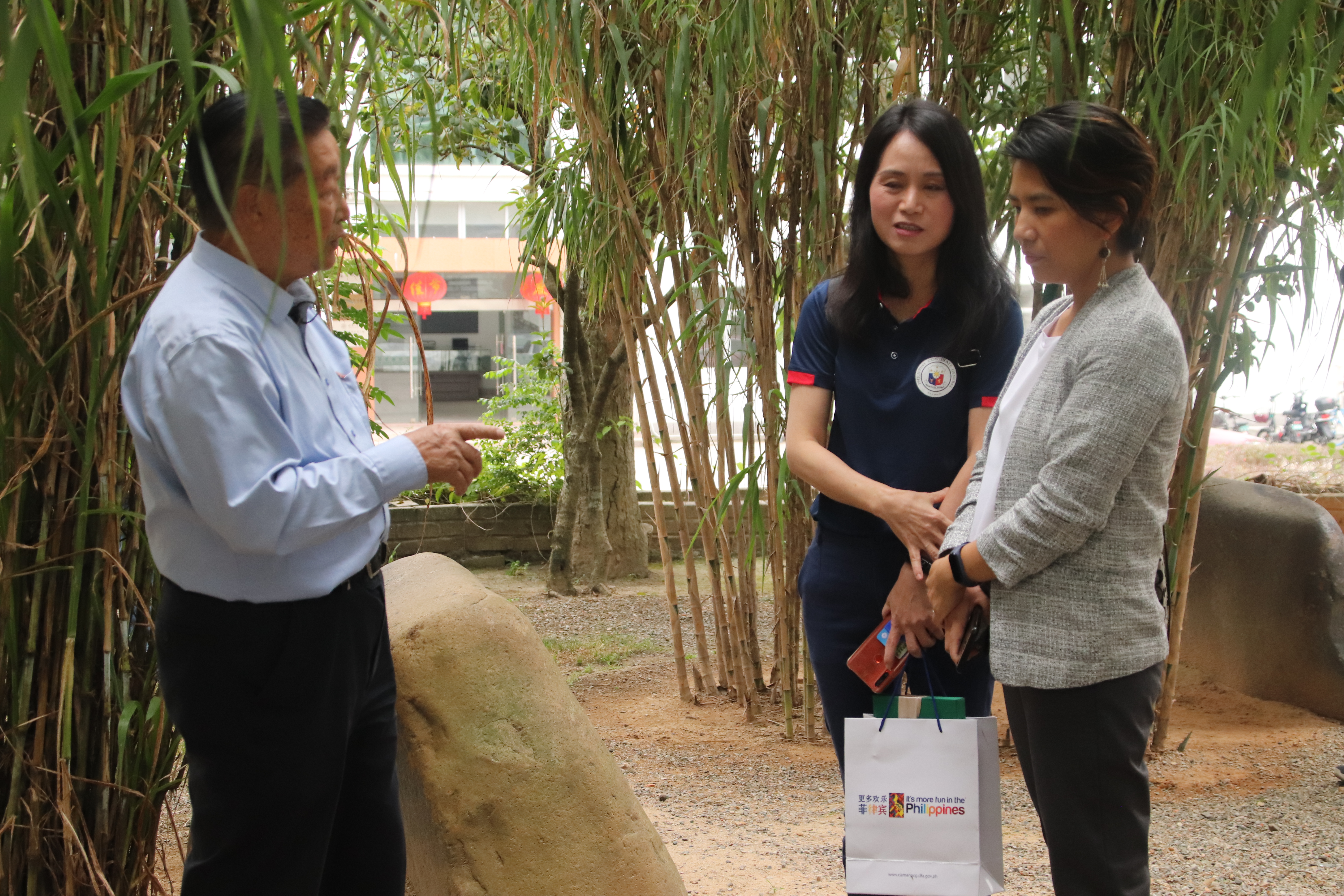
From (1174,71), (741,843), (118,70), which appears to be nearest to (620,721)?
(741,843)

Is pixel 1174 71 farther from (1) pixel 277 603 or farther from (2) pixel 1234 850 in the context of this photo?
(1) pixel 277 603

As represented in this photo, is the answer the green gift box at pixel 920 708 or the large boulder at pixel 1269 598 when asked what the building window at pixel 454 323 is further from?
the green gift box at pixel 920 708

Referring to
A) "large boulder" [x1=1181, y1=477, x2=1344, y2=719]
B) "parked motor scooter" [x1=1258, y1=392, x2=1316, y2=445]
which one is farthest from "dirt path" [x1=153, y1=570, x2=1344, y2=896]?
"parked motor scooter" [x1=1258, y1=392, x2=1316, y2=445]

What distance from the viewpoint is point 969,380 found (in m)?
1.50

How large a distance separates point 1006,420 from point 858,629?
39cm

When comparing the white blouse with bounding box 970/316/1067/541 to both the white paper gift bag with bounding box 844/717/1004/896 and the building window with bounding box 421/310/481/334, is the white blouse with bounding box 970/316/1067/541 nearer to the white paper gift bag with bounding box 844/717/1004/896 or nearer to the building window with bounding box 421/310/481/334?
the white paper gift bag with bounding box 844/717/1004/896

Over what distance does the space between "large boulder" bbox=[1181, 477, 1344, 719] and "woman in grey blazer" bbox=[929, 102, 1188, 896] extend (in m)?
2.55

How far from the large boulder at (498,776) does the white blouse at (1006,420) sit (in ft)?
2.72

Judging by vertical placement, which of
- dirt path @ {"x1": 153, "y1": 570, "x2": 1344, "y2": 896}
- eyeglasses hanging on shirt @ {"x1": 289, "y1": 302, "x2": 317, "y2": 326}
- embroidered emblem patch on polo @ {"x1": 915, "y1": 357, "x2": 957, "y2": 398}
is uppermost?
eyeglasses hanging on shirt @ {"x1": 289, "y1": 302, "x2": 317, "y2": 326}

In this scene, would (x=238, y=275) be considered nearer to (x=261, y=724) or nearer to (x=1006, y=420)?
(x=261, y=724)

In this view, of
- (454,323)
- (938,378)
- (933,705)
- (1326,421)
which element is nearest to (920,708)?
(933,705)

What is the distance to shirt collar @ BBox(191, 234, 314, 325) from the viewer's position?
45.4 inches

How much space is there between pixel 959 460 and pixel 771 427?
1.37 metres

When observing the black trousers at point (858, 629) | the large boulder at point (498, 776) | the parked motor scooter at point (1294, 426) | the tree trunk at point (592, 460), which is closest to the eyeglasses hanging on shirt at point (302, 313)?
the large boulder at point (498, 776)
